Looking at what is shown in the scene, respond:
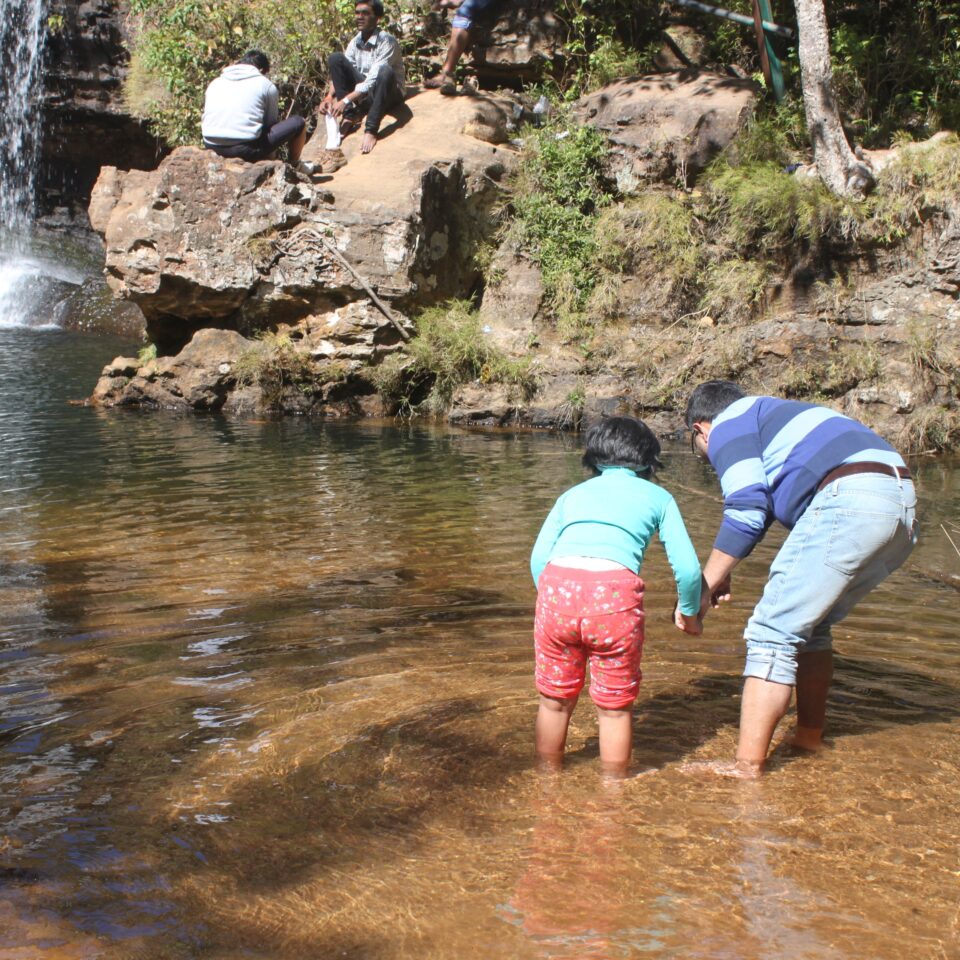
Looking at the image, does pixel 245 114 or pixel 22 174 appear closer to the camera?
pixel 245 114

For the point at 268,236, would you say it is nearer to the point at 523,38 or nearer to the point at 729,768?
the point at 523,38

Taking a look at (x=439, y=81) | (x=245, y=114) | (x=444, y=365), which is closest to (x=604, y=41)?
(x=439, y=81)

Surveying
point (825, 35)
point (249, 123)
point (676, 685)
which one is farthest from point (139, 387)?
point (676, 685)

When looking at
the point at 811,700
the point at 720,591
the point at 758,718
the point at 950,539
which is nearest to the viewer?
the point at 758,718

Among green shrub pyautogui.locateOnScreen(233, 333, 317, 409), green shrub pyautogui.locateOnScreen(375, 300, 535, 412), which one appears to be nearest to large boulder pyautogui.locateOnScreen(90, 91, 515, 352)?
green shrub pyautogui.locateOnScreen(233, 333, 317, 409)

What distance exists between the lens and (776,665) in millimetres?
3863

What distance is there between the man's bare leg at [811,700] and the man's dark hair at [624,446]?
1.08 m

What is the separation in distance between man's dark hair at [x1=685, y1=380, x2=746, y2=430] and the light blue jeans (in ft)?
1.75

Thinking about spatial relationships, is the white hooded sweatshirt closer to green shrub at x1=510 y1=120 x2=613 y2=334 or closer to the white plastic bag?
the white plastic bag

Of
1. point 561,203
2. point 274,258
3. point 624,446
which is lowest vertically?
point 624,446

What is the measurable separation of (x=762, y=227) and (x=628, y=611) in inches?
450

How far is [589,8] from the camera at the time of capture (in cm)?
1692

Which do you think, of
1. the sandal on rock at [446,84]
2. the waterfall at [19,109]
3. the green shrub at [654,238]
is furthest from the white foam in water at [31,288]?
the green shrub at [654,238]

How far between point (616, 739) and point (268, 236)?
470 inches
